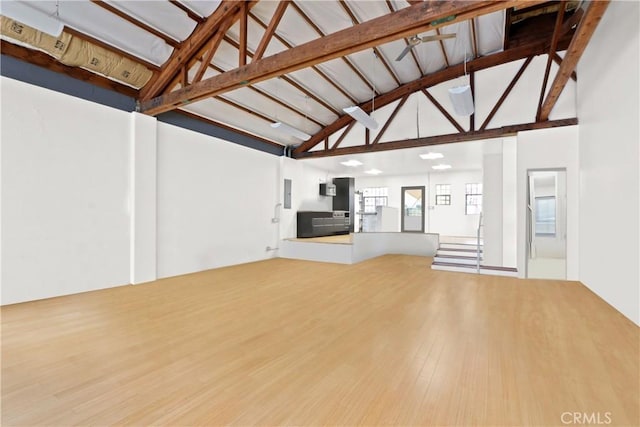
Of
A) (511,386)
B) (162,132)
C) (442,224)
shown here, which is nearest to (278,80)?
(162,132)

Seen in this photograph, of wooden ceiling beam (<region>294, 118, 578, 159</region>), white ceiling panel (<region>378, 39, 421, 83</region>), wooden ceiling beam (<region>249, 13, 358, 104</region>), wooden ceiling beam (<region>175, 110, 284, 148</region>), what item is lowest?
wooden ceiling beam (<region>294, 118, 578, 159</region>)

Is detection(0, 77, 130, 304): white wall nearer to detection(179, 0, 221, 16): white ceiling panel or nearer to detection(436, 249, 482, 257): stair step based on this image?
detection(179, 0, 221, 16): white ceiling panel

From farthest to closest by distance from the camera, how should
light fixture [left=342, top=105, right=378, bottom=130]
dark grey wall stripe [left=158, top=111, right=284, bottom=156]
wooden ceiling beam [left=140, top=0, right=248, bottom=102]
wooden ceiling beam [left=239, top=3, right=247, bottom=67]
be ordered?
1. dark grey wall stripe [left=158, top=111, right=284, bottom=156]
2. light fixture [left=342, top=105, right=378, bottom=130]
3. wooden ceiling beam [left=140, top=0, right=248, bottom=102]
4. wooden ceiling beam [left=239, top=3, right=247, bottom=67]

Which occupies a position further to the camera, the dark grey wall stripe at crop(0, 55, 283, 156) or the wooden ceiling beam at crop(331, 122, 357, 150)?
the wooden ceiling beam at crop(331, 122, 357, 150)

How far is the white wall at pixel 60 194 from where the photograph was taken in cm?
373

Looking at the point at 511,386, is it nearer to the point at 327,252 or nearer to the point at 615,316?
the point at 615,316

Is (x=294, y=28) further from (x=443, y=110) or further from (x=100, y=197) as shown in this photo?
(x=100, y=197)

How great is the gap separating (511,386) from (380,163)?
804 centimetres

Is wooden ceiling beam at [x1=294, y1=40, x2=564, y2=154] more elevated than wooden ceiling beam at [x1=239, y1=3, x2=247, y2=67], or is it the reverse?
wooden ceiling beam at [x1=294, y1=40, x2=564, y2=154]

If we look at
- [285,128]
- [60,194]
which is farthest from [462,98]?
[60,194]

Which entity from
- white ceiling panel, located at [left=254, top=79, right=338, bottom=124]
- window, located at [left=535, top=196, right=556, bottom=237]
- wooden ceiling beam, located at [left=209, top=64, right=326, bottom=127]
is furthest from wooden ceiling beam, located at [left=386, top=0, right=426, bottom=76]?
window, located at [left=535, top=196, right=556, bottom=237]

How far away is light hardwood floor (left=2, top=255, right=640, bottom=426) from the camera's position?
1.73 meters

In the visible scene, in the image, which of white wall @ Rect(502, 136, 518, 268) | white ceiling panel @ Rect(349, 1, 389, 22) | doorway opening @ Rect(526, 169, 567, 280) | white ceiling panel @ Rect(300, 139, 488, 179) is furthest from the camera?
white ceiling panel @ Rect(300, 139, 488, 179)

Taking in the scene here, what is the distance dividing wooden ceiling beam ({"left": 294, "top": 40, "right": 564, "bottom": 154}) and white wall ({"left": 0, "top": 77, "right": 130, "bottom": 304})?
17.0ft
